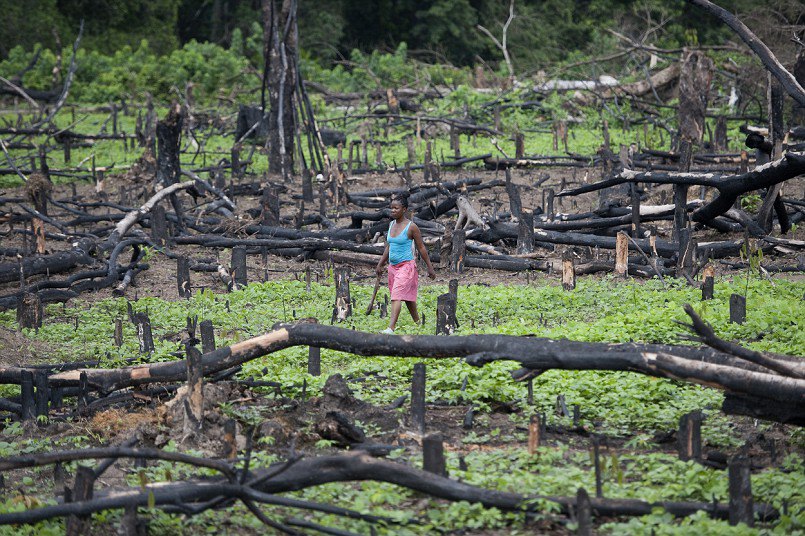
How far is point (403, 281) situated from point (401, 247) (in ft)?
1.17

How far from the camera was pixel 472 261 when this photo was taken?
14188 millimetres

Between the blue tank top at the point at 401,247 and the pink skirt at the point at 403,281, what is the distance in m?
0.06

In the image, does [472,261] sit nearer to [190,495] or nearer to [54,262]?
[54,262]

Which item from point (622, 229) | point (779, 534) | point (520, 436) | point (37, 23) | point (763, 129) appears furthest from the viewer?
point (37, 23)

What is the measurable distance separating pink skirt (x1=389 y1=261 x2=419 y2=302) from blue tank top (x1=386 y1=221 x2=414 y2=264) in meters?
0.06

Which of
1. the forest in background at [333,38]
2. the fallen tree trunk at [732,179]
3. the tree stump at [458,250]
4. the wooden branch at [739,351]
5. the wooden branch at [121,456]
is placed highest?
the forest in background at [333,38]

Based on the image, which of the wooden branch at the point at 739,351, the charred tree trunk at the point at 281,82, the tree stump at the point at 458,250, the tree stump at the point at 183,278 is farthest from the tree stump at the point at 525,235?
the wooden branch at the point at 739,351

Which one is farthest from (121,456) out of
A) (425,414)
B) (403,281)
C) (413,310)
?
(413,310)

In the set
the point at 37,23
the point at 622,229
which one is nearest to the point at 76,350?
the point at 622,229

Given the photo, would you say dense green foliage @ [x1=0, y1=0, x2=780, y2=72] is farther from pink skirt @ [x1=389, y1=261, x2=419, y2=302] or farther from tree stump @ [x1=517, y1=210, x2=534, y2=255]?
pink skirt @ [x1=389, y1=261, x2=419, y2=302]

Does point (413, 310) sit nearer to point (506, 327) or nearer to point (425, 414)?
point (506, 327)

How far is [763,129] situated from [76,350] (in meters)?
12.0

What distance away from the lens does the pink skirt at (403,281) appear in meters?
10.7

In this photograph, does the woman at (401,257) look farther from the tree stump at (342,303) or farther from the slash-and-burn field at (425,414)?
the tree stump at (342,303)
